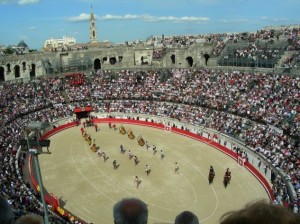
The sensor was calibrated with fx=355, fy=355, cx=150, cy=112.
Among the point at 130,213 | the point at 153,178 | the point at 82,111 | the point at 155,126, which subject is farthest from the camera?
the point at 82,111

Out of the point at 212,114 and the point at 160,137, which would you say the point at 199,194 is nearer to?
the point at 160,137

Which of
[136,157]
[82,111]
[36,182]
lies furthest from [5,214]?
[82,111]

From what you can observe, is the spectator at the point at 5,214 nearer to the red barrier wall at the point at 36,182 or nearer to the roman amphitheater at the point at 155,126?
the roman amphitheater at the point at 155,126

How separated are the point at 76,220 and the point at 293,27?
51.4 metres

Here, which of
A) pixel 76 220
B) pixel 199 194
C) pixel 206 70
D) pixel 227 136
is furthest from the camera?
pixel 206 70

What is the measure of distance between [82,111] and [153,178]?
80.6 feet

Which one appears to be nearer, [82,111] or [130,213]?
[130,213]

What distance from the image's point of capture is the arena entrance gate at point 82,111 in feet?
168

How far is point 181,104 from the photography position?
160 ft

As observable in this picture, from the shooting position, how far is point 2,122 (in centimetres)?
4234

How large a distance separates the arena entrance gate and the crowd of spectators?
3.36 feet

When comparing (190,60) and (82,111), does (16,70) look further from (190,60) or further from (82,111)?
(190,60)

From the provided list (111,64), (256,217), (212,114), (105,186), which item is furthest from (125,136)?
(256,217)

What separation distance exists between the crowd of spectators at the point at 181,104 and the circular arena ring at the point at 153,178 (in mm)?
2700
